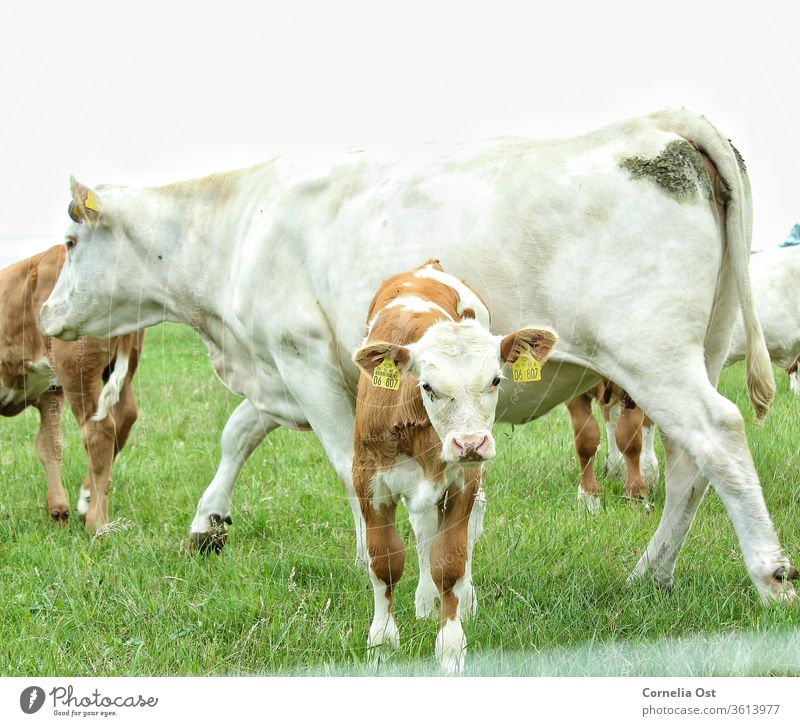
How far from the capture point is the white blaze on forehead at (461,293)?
4.23 metres

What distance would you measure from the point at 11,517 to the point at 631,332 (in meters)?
Result: 4.74

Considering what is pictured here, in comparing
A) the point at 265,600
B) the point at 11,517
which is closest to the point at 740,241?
the point at 265,600

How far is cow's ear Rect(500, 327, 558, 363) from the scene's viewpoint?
3.67 m

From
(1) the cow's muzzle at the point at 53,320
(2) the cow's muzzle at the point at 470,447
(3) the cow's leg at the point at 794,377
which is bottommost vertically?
(3) the cow's leg at the point at 794,377

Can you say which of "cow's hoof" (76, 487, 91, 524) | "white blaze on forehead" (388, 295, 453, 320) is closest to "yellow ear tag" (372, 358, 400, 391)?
"white blaze on forehead" (388, 295, 453, 320)

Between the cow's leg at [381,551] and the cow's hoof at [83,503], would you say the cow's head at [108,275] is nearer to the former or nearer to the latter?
the cow's hoof at [83,503]

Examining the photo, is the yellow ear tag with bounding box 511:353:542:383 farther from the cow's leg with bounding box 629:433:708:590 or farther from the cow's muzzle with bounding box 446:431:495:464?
the cow's leg with bounding box 629:433:708:590

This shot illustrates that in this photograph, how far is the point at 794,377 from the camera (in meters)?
11.3

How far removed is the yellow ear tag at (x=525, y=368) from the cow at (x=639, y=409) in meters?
1.88

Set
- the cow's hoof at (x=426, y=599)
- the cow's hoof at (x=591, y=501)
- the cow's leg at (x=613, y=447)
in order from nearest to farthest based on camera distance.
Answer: the cow's hoof at (x=426, y=599) < the cow's hoof at (x=591, y=501) < the cow's leg at (x=613, y=447)

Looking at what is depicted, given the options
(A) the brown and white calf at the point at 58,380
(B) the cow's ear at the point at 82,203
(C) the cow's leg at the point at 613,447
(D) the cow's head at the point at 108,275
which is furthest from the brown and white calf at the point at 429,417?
(C) the cow's leg at the point at 613,447

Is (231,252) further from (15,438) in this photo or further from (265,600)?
(15,438)

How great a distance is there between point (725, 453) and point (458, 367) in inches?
56.5

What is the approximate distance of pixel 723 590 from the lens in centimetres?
482
